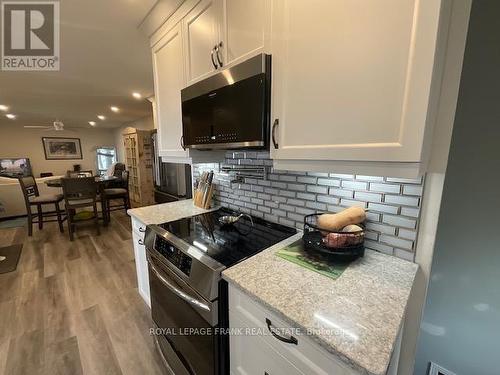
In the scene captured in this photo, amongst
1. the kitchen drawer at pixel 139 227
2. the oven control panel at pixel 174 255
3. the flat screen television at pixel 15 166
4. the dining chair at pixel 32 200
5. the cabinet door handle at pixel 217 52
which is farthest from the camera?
the flat screen television at pixel 15 166

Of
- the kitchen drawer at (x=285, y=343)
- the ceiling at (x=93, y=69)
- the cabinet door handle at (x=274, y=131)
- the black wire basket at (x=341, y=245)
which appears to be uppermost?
the ceiling at (x=93, y=69)

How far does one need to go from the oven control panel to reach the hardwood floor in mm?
838

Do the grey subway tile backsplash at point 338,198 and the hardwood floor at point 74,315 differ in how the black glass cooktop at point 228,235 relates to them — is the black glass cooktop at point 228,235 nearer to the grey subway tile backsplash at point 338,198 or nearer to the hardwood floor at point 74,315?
the grey subway tile backsplash at point 338,198

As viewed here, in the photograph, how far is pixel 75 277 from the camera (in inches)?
90.6

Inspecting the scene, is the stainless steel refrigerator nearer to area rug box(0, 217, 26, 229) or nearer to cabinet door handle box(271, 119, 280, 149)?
cabinet door handle box(271, 119, 280, 149)

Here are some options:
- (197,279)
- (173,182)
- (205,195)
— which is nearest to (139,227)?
(205,195)

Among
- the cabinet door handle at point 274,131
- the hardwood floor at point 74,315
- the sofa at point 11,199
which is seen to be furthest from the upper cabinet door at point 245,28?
the sofa at point 11,199

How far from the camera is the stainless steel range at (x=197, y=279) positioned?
0.85 meters

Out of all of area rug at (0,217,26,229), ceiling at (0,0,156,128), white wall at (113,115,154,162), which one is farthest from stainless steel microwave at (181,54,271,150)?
white wall at (113,115,154,162)

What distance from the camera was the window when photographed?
809 centimetres

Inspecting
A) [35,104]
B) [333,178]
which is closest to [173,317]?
Result: [333,178]

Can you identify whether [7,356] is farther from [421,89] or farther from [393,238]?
[421,89]

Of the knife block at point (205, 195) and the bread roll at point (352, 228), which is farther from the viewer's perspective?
the knife block at point (205, 195)

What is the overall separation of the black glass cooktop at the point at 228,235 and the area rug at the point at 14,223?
14.6 ft
